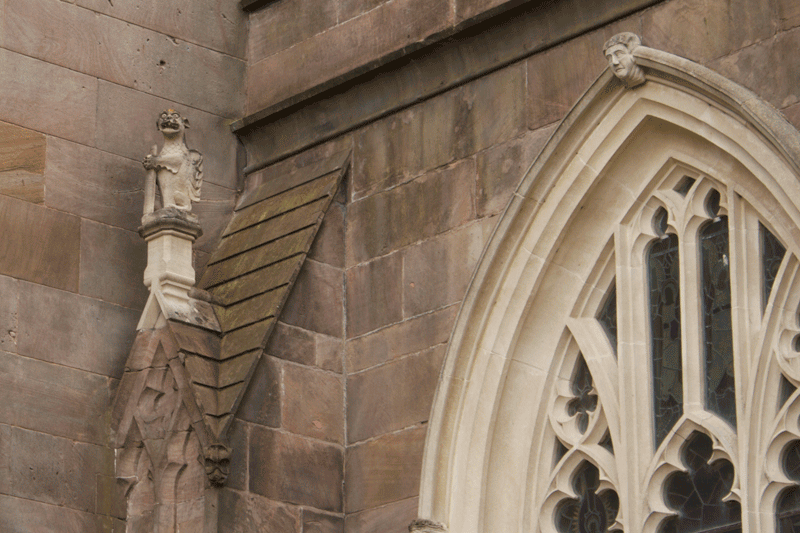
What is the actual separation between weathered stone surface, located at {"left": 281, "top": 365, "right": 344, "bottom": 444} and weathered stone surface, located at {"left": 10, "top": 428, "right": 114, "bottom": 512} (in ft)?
4.18

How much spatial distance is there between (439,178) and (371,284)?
0.86 metres

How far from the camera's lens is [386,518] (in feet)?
37.4

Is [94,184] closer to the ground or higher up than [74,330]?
higher up

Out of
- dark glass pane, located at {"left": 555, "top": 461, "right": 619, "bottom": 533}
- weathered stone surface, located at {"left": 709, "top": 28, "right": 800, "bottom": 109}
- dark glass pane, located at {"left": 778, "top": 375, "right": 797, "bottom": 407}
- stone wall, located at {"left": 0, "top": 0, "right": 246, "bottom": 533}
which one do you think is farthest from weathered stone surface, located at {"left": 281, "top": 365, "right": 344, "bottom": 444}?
weathered stone surface, located at {"left": 709, "top": 28, "right": 800, "bottom": 109}

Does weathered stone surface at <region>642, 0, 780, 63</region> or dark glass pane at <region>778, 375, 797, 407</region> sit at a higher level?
weathered stone surface at <region>642, 0, 780, 63</region>

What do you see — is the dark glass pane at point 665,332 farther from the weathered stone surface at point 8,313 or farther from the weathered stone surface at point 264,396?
the weathered stone surface at point 8,313

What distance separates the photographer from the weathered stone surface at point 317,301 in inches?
469

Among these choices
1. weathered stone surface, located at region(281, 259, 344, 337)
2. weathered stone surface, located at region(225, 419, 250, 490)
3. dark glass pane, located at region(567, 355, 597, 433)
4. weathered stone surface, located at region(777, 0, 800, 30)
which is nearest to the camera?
weathered stone surface, located at region(777, 0, 800, 30)

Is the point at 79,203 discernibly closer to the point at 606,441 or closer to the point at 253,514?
the point at 253,514

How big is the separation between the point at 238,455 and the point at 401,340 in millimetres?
1354

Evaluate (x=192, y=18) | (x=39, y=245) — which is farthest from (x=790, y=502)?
(x=192, y=18)

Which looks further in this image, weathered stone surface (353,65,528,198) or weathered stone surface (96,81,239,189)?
weathered stone surface (96,81,239,189)

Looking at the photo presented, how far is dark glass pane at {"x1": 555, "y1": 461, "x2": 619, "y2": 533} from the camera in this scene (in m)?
10.7

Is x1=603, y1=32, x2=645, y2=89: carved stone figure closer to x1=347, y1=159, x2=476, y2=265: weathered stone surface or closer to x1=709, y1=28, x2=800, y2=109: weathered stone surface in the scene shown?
x1=709, y1=28, x2=800, y2=109: weathered stone surface
